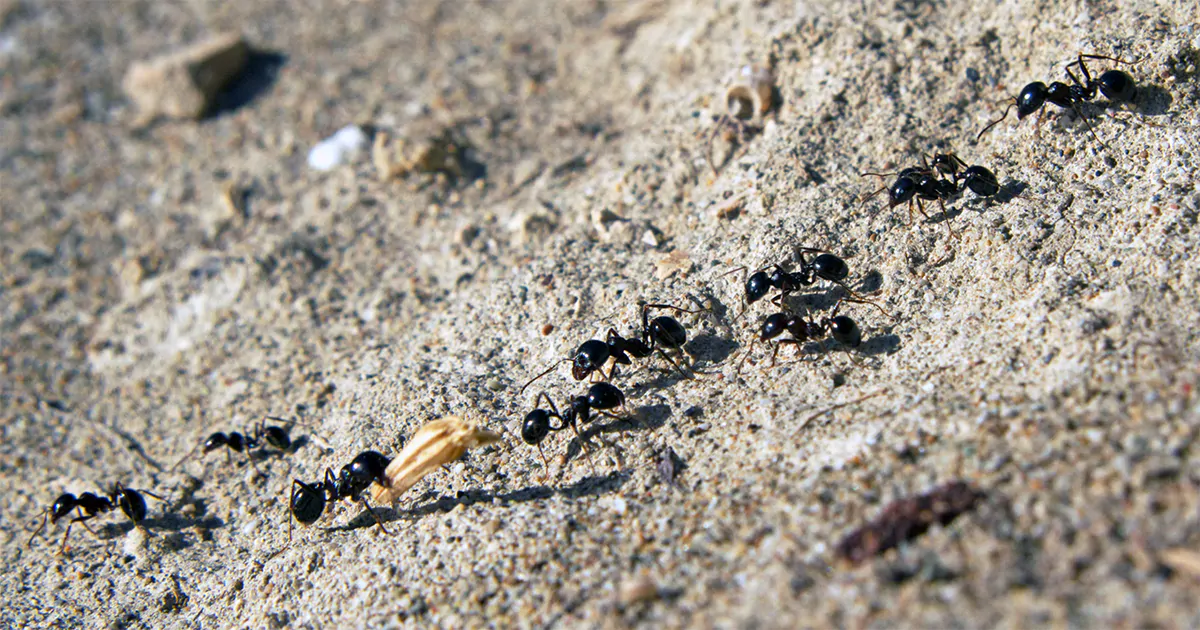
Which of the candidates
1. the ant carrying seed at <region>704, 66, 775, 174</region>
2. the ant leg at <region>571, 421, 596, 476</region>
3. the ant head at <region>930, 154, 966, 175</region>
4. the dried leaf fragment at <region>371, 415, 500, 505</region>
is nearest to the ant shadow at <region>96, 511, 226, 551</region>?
the dried leaf fragment at <region>371, 415, 500, 505</region>

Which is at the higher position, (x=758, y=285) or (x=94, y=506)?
(x=758, y=285)

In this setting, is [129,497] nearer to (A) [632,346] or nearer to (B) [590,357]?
(B) [590,357]

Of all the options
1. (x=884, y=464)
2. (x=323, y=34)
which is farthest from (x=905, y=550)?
(x=323, y=34)

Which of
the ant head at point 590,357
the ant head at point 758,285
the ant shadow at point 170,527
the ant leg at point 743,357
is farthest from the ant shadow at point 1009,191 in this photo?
the ant shadow at point 170,527

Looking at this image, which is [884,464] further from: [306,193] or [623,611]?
[306,193]

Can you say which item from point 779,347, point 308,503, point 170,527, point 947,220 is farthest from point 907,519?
point 170,527

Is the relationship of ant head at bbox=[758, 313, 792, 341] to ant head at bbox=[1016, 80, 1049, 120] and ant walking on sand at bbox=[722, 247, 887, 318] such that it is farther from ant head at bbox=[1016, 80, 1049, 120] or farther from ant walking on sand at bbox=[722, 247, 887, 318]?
ant head at bbox=[1016, 80, 1049, 120]
